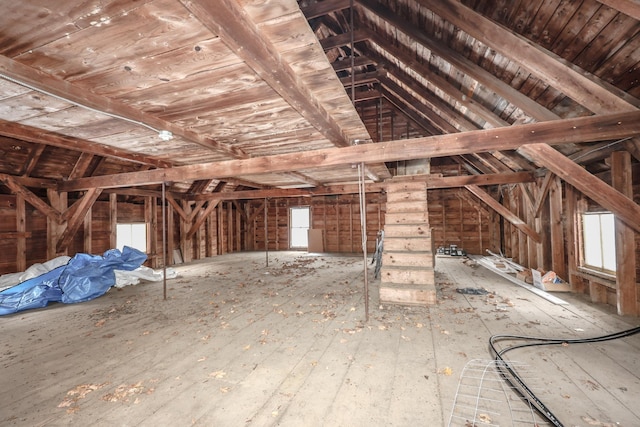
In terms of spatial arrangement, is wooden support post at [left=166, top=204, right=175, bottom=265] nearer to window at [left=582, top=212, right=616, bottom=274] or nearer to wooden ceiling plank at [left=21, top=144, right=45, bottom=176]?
wooden ceiling plank at [left=21, top=144, right=45, bottom=176]

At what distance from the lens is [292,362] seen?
2410 mm

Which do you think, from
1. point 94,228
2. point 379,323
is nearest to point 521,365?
point 379,323

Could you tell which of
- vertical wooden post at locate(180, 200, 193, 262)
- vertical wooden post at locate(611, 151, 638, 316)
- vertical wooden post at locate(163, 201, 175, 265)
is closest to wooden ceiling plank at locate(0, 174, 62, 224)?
vertical wooden post at locate(163, 201, 175, 265)

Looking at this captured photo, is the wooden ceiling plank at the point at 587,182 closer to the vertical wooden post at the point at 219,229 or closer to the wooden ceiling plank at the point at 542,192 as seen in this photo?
the wooden ceiling plank at the point at 542,192

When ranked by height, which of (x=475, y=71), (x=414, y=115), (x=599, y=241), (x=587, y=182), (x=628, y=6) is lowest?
(x=599, y=241)

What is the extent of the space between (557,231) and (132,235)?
34.6 ft

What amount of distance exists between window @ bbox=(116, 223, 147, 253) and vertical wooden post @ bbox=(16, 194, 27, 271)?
81.2 inches

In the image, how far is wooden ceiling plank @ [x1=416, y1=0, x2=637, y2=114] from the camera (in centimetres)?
241

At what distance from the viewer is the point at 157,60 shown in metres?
1.60

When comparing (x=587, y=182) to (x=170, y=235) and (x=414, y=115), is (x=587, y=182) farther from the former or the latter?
(x=170, y=235)

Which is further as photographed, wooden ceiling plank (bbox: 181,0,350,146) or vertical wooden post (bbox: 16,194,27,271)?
vertical wooden post (bbox: 16,194,27,271)

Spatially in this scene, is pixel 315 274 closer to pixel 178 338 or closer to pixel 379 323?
pixel 379 323

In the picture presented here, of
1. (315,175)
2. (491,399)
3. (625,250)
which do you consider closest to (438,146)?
(491,399)

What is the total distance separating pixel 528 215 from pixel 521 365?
5.14 meters
